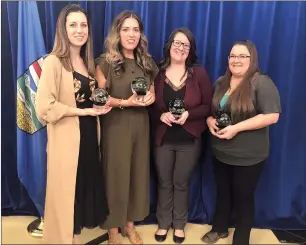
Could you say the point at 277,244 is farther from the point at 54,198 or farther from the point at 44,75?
the point at 44,75

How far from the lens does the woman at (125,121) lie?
2.08 m

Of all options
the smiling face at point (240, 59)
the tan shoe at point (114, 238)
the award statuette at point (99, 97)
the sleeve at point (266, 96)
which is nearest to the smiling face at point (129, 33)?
the award statuette at point (99, 97)

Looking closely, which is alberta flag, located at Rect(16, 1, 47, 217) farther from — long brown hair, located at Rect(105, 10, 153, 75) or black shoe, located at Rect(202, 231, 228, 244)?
black shoe, located at Rect(202, 231, 228, 244)

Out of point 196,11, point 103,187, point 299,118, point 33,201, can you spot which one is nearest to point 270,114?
point 299,118

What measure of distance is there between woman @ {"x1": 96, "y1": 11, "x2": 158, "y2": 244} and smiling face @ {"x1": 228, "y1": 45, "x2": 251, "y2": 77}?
47cm

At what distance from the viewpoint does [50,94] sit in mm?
1837

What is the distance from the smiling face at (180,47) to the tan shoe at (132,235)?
118 centimetres

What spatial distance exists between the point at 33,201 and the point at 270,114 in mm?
1765

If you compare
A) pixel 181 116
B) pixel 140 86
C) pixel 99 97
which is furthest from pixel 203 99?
pixel 99 97

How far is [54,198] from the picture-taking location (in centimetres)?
200

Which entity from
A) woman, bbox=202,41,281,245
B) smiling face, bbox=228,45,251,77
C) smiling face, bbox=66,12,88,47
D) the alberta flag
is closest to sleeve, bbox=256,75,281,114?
woman, bbox=202,41,281,245

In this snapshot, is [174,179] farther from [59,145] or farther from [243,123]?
[59,145]

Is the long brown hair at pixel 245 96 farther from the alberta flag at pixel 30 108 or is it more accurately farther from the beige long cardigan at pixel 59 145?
the alberta flag at pixel 30 108

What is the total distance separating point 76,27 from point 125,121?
0.61 meters
